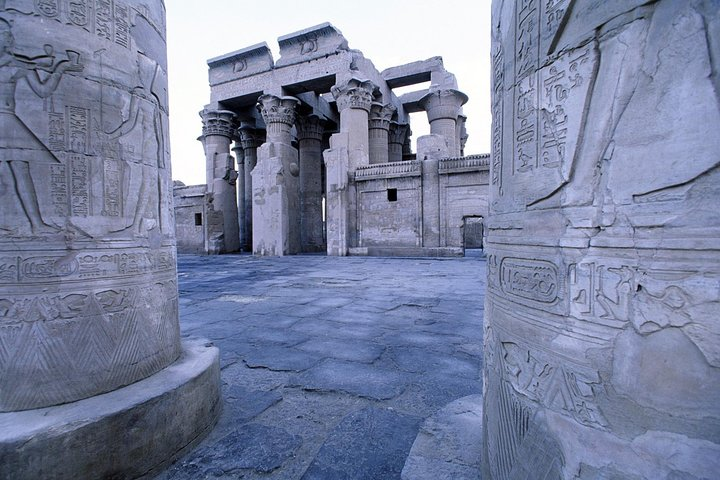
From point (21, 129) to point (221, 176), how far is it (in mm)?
15962

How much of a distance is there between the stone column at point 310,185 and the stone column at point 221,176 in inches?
125

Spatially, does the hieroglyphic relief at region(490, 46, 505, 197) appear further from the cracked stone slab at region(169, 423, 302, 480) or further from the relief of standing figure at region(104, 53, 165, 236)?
the relief of standing figure at region(104, 53, 165, 236)

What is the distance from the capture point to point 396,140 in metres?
19.5

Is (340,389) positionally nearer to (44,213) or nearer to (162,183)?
(162,183)

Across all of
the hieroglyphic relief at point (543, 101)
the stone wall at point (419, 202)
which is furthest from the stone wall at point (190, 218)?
the hieroglyphic relief at point (543, 101)

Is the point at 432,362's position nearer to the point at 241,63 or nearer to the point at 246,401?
the point at 246,401

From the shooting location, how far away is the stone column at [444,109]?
15.3m

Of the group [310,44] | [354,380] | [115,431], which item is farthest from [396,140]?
[115,431]

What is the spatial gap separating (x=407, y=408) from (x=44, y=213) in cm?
183

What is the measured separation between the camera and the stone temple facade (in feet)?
41.1

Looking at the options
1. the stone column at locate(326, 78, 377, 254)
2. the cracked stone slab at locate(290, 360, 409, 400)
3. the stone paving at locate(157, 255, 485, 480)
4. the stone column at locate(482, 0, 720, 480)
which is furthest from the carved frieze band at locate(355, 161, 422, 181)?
the stone column at locate(482, 0, 720, 480)

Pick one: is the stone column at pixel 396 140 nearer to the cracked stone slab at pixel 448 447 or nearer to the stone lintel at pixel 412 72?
the stone lintel at pixel 412 72

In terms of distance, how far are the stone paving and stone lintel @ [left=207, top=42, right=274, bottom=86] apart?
14.7 meters

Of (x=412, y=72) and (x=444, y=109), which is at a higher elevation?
(x=412, y=72)
